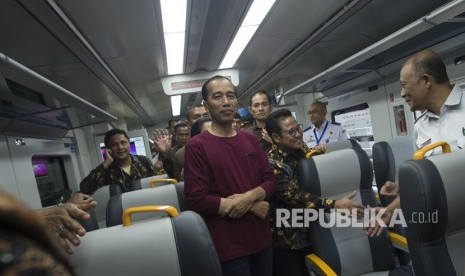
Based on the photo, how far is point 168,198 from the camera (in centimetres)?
223

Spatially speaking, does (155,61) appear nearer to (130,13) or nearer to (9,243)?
(130,13)

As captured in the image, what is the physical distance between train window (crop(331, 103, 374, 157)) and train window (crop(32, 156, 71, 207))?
529cm

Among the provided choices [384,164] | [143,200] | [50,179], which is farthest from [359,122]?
[50,179]

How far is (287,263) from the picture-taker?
7.27 feet

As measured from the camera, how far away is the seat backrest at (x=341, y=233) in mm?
2133

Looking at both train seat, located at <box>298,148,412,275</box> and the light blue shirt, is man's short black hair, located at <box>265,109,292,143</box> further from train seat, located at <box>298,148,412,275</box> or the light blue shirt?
the light blue shirt

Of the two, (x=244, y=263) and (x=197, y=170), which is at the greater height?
(x=197, y=170)

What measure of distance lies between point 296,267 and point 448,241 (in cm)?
109

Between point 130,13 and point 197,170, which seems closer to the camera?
point 197,170

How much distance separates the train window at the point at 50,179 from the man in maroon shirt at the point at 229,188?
143 inches

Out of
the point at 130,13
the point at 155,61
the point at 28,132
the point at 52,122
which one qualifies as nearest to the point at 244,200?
the point at 130,13

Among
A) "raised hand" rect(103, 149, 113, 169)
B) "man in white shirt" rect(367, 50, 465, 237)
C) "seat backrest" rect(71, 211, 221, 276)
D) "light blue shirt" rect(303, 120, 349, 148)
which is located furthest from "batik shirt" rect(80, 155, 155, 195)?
"light blue shirt" rect(303, 120, 349, 148)

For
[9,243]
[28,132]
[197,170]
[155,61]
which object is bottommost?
[197,170]

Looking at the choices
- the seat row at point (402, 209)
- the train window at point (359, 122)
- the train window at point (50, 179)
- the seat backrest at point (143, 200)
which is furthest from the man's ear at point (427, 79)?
the train window at point (50, 179)
